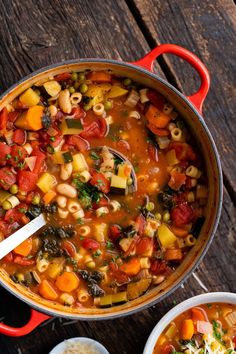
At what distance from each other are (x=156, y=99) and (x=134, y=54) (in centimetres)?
30

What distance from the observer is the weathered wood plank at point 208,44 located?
3551 millimetres

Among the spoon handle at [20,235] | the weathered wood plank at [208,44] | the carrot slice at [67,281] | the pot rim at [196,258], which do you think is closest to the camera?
the pot rim at [196,258]

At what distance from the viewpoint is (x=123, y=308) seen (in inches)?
131

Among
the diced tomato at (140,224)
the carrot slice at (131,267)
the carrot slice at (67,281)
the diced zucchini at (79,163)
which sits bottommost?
the carrot slice at (131,267)

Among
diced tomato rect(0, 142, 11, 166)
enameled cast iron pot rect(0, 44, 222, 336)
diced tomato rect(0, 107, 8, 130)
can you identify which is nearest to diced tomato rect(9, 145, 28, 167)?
diced tomato rect(0, 142, 11, 166)

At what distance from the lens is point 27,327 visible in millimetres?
A: 3234

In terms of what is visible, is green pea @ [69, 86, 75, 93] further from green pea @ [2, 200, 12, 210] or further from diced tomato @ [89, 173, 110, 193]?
green pea @ [2, 200, 12, 210]

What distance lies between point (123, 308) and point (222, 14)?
159cm

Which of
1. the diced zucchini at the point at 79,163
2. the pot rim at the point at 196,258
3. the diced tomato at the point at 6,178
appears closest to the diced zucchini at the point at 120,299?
the pot rim at the point at 196,258

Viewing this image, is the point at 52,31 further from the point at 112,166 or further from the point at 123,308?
the point at 123,308

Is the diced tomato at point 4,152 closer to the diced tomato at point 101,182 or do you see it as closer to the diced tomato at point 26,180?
the diced tomato at point 26,180

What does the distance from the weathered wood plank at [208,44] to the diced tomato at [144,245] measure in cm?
51

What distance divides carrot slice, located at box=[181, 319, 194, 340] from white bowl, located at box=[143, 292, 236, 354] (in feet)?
0.34

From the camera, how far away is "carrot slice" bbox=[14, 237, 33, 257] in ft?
11.0
